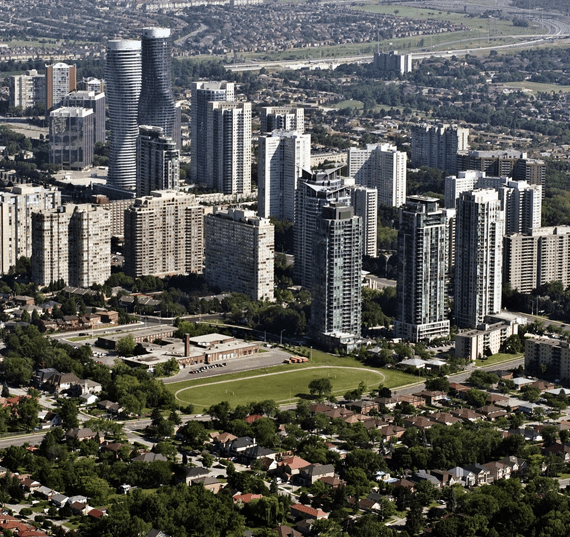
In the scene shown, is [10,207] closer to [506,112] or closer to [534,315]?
[534,315]

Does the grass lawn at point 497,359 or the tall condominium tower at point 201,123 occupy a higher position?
the tall condominium tower at point 201,123

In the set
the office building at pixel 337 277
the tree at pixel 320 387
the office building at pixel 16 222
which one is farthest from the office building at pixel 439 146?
the tree at pixel 320 387

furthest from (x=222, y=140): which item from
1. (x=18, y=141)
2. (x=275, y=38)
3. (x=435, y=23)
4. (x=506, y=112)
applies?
(x=435, y=23)

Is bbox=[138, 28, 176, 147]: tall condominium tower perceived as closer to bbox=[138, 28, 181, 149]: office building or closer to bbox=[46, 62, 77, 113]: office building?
bbox=[138, 28, 181, 149]: office building

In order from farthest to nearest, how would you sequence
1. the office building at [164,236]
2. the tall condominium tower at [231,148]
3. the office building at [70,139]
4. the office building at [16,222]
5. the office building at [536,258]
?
the office building at [70,139], the tall condominium tower at [231,148], the office building at [16,222], the office building at [164,236], the office building at [536,258]

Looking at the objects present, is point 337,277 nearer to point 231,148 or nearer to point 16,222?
point 16,222

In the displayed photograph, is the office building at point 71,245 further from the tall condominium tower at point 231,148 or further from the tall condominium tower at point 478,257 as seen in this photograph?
the tall condominium tower at point 231,148

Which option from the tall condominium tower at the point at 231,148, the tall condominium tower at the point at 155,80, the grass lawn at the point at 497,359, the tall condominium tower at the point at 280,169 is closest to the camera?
the grass lawn at the point at 497,359
